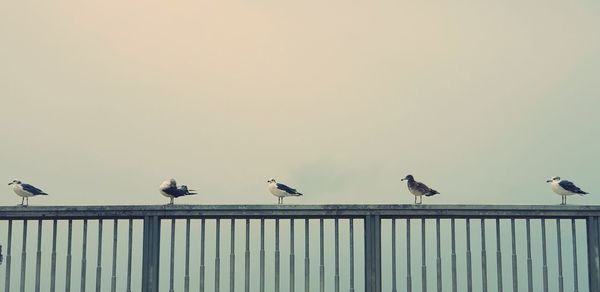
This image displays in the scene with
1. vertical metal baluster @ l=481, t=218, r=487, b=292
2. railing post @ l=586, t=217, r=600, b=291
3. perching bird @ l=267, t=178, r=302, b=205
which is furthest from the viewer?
perching bird @ l=267, t=178, r=302, b=205

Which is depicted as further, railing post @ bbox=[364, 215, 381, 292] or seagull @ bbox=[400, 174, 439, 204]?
seagull @ bbox=[400, 174, 439, 204]

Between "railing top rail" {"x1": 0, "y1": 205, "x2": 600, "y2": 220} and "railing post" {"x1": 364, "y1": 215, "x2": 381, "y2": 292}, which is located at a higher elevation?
"railing top rail" {"x1": 0, "y1": 205, "x2": 600, "y2": 220}

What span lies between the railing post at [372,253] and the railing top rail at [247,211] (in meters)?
0.20

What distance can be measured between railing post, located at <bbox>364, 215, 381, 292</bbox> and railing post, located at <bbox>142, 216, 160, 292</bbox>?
14.0ft

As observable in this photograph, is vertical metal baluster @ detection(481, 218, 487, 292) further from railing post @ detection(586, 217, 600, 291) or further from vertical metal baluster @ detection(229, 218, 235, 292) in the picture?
vertical metal baluster @ detection(229, 218, 235, 292)

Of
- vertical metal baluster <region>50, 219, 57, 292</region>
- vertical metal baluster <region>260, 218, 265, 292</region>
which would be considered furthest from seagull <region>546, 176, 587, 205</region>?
vertical metal baluster <region>50, 219, 57, 292</region>

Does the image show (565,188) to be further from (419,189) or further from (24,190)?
(24,190)

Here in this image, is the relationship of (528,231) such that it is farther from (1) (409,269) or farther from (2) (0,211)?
(2) (0,211)

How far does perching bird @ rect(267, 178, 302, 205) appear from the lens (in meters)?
22.5

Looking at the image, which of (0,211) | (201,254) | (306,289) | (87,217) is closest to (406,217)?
(306,289)

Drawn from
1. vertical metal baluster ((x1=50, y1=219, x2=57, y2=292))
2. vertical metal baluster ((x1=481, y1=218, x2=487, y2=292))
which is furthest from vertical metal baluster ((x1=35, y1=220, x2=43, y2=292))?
vertical metal baluster ((x1=481, y1=218, x2=487, y2=292))

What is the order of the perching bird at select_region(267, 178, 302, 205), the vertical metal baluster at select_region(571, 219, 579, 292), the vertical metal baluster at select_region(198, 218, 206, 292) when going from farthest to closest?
the perching bird at select_region(267, 178, 302, 205) → the vertical metal baluster at select_region(571, 219, 579, 292) → the vertical metal baluster at select_region(198, 218, 206, 292)

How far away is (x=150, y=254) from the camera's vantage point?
20.1 m

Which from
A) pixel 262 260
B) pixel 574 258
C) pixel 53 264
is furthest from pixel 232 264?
pixel 574 258
